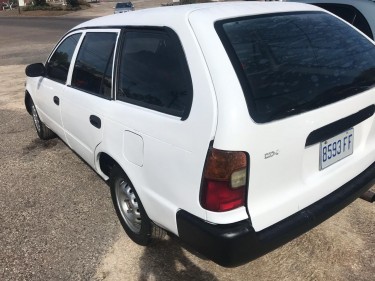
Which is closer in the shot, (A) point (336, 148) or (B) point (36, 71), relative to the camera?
(A) point (336, 148)

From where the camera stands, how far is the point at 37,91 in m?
4.75

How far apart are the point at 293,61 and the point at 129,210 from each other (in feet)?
5.59

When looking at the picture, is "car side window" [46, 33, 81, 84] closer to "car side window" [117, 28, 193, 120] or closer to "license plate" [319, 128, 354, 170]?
"car side window" [117, 28, 193, 120]

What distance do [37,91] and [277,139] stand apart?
3.55 meters

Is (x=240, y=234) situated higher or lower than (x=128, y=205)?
higher

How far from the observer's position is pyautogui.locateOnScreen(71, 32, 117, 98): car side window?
2.98 m

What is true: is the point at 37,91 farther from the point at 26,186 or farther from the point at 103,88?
the point at 103,88

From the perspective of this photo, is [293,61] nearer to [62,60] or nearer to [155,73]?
[155,73]

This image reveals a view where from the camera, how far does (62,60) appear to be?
3.98 m

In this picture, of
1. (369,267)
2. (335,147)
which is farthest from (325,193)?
(369,267)

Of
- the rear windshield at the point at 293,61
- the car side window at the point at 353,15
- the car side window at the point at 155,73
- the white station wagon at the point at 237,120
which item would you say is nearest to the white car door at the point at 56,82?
the white station wagon at the point at 237,120

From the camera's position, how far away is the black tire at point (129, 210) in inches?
112

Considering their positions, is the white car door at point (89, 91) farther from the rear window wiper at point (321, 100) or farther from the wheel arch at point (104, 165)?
the rear window wiper at point (321, 100)

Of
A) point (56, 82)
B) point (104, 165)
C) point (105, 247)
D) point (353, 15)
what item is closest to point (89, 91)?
point (104, 165)
